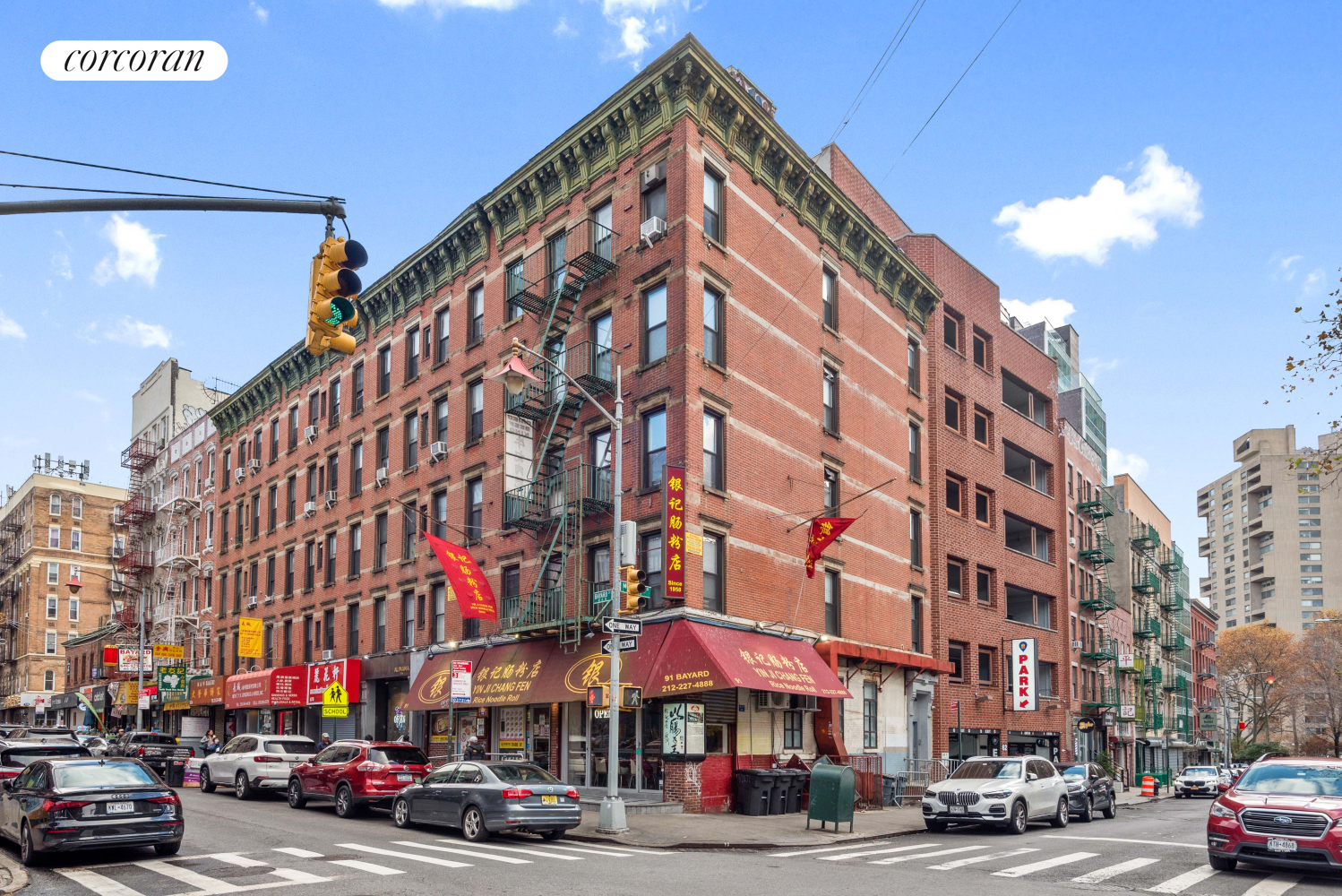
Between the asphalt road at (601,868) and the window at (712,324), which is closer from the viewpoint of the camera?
the asphalt road at (601,868)

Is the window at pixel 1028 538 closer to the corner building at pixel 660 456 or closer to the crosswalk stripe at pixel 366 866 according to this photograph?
the corner building at pixel 660 456

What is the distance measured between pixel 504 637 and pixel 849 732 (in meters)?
10.00

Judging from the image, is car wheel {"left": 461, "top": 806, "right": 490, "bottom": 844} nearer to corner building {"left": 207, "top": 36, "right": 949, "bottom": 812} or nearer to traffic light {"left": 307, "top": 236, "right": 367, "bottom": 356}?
corner building {"left": 207, "top": 36, "right": 949, "bottom": 812}

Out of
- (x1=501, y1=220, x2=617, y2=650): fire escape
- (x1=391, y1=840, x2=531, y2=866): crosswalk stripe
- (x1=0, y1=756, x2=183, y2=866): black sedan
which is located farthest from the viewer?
(x1=501, y1=220, x2=617, y2=650): fire escape

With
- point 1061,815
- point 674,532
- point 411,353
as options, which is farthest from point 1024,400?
point 674,532

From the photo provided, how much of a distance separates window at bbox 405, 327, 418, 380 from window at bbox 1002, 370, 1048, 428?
24.3 metres

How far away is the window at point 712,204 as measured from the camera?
28.0m

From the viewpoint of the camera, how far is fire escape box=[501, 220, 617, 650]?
2795 cm

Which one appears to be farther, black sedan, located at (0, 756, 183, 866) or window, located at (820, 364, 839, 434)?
window, located at (820, 364, 839, 434)

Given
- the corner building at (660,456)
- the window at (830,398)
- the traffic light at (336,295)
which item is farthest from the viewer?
the window at (830,398)

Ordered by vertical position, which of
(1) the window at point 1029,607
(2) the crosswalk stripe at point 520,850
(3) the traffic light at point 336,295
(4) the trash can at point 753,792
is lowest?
(4) the trash can at point 753,792

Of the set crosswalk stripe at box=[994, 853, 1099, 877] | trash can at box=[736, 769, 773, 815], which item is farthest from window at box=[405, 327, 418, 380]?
crosswalk stripe at box=[994, 853, 1099, 877]

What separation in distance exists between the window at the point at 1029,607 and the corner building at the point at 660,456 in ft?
39.3

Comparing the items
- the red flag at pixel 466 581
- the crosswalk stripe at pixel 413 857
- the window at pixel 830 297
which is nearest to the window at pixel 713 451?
the red flag at pixel 466 581
